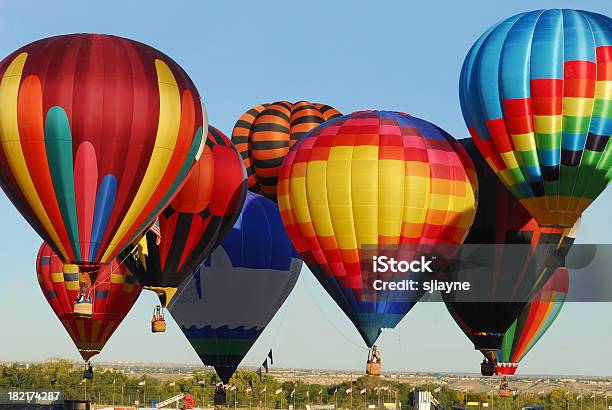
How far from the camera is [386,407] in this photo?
300 feet

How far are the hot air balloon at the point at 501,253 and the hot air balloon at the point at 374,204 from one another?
3.88 ft

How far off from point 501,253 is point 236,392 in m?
62.4

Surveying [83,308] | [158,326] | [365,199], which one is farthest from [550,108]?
[83,308]

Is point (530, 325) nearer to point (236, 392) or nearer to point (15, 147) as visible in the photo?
point (15, 147)

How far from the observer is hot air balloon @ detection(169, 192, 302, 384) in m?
38.0

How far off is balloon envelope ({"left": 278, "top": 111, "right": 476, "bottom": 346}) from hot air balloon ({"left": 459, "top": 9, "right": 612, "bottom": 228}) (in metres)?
1.62

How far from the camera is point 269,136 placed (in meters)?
40.3

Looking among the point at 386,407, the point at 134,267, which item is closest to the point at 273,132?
the point at 134,267

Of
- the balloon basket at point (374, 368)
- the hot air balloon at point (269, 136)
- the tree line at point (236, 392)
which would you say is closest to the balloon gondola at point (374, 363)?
the balloon basket at point (374, 368)

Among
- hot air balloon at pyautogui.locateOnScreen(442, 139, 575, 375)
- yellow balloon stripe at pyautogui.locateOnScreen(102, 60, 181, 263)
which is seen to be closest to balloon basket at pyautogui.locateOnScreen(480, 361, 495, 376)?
hot air balloon at pyautogui.locateOnScreen(442, 139, 575, 375)

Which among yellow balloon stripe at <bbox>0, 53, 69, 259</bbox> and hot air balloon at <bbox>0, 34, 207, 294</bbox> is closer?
hot air balloon at <bbox>0, 34, 207, 294</bbox>

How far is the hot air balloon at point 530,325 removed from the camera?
38.6 metres

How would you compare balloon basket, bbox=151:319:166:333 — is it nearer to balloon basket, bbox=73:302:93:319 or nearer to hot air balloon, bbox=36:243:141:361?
balloon basket, bbox=73:302:93:319

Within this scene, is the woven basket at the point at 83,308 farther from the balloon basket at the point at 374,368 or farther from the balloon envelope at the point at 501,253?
the balloon envelope at the point at 501,253
